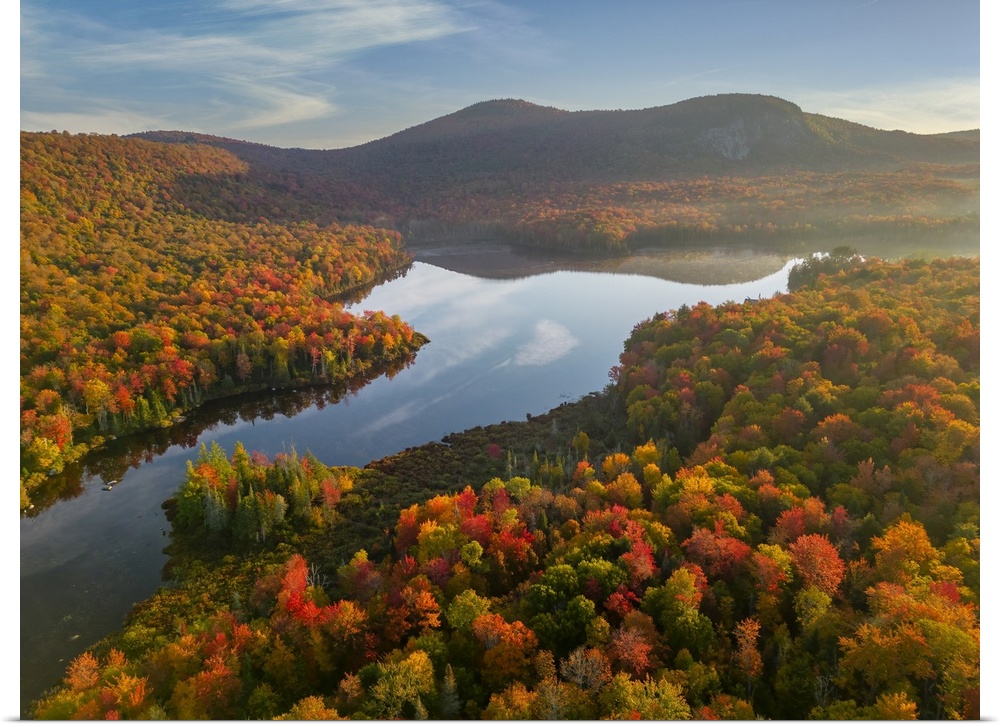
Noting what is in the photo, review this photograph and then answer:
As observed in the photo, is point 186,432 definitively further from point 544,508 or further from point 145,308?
point 544,508

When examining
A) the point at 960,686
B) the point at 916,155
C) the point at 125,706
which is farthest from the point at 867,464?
the point at 916,155

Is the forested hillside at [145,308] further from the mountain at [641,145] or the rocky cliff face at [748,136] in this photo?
the rocky cliff face at [748,136]

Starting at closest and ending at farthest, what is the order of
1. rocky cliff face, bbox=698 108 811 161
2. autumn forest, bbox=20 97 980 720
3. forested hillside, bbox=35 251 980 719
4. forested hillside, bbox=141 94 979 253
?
forested hillside, bbox=35 251 980 719, autumn forest, bbox=20 97 980 720, forested hillside, bbox=141 94 979 253, rocky cliff face, bbox=698 108 811 161

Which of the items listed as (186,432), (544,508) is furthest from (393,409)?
(544,508)

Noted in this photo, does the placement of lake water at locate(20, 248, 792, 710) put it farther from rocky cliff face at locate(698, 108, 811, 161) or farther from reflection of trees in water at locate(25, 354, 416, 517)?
rocky cliff face at locate(698, 108, 811, 161)

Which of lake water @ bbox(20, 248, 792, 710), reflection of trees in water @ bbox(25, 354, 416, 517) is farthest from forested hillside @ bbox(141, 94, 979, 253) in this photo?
reflection of trees in water @ bbox(25, 354, 416, 517)
